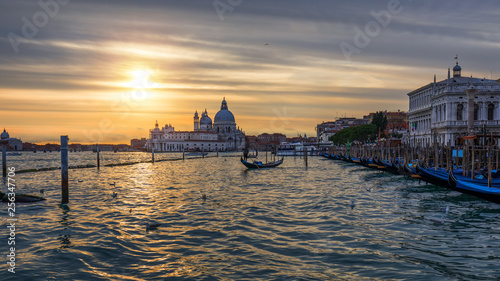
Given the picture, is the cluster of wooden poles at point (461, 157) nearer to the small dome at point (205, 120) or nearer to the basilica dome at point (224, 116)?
the basilica dome at point (224, 116)

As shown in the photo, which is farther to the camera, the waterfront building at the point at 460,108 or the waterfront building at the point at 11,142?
the waterfront building at the point at 11,142

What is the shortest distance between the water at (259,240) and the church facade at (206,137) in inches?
5901

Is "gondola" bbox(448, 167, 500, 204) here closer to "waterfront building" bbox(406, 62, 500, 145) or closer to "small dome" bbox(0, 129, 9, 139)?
"waterfront building" bbox(406, 62, 500, 145)

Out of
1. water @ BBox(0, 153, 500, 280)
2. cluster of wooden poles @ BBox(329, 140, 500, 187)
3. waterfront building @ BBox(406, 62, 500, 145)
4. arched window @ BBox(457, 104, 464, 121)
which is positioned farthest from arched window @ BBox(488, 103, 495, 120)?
water @ BBox(0, 153, 500, 280)

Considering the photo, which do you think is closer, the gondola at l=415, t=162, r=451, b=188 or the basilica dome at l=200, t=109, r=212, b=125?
the gondola at l=415, t=162, r=451, b=188

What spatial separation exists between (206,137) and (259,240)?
553 feet

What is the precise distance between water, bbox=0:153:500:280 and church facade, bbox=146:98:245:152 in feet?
492

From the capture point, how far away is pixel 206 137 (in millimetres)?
177875

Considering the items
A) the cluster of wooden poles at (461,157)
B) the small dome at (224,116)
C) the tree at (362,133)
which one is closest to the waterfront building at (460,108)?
the cluster of wooden poles at (461,157)

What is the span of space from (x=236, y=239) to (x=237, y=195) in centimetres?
893

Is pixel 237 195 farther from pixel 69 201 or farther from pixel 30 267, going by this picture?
pixel 30 267

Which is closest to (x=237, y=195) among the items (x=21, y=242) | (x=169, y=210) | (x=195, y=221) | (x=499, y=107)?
(x=169, y=210)

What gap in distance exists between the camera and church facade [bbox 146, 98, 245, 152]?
17300 cm

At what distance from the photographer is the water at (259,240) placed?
802cm
